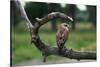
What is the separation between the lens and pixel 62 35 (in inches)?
120

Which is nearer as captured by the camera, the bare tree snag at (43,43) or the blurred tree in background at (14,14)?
the blurred tree in background at (14,14)

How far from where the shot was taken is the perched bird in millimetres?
3037

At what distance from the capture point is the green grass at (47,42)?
283 centimetres

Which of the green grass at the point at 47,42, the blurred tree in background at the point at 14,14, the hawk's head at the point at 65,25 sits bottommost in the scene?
the green grass at the point at 47,42

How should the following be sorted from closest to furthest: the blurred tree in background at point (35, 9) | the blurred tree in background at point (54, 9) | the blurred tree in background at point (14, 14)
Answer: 1. the blurred tree in background at point (14, 14)
2. the blurred tree in background at point (35, 9)
3. the blurred tree in background at point (54, 9)

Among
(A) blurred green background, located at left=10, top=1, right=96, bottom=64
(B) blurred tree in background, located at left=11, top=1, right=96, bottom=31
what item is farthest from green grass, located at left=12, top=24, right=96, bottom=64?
(B) blurred tree in background, located at left=11, top=1, right=96, bottom=31

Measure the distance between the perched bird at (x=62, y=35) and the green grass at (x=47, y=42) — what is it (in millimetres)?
57

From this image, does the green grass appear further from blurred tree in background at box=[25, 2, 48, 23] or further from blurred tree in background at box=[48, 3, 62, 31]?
blurred tree in background at box=[25, 2, 48, 23]

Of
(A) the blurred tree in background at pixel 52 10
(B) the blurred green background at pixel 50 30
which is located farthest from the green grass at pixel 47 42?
(A) the blurred tree in background at pixel 52 10

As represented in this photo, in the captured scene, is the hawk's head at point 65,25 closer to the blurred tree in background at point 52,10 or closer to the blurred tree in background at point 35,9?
the blurred tree in background at point 52,10

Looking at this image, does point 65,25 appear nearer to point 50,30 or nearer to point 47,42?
point 50,30
